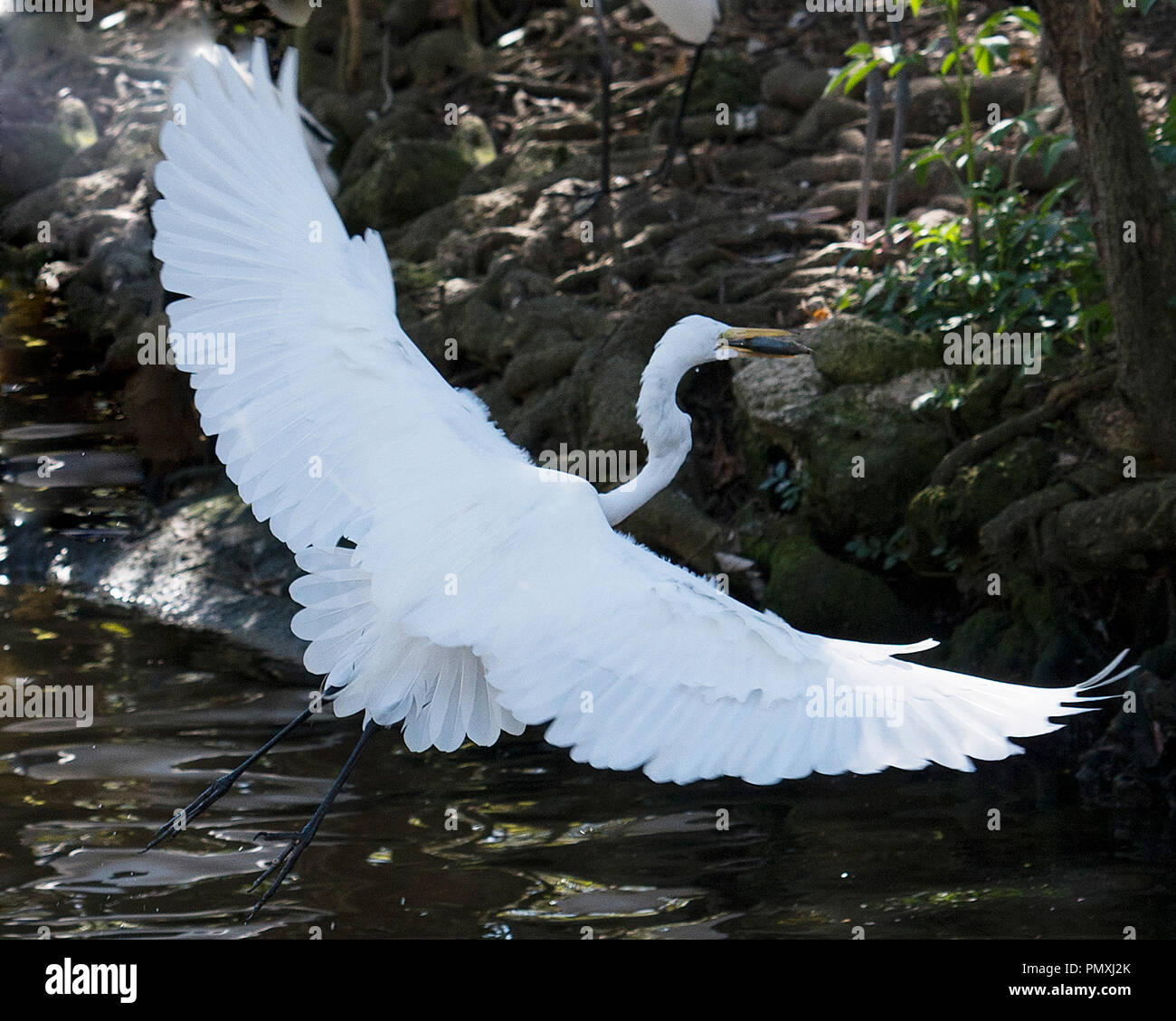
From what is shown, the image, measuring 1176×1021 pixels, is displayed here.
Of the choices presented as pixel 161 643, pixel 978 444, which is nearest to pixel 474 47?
pixel 161 643

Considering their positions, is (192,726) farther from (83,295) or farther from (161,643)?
(83,295)

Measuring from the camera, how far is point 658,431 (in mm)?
3986

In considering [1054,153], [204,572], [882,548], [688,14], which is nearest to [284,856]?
[882,548]

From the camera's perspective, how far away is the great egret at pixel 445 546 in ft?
9.27

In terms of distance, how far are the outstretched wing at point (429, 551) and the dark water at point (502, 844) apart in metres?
0.60

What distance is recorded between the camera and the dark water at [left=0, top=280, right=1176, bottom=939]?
3.83 metres

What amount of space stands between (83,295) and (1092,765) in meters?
8.97

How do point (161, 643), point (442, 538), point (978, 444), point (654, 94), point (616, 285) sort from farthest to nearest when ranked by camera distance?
point (654, 94)
point (616, 285)
point (161, 643)
point (978, 444)
point (442, 538)

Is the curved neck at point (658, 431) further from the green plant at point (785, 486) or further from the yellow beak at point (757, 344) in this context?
the green plant at point (785, 486)

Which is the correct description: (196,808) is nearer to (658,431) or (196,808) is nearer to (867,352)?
(658,431)

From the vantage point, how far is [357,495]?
11.7 feet

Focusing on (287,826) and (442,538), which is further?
(287,826)

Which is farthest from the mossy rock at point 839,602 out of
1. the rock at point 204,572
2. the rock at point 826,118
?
the rock at point 826,118

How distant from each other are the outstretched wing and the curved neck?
0.41 meters
